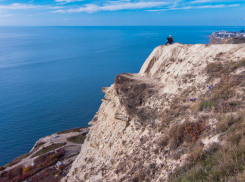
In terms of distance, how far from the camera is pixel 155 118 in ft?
39.8

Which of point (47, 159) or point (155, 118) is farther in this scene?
point (47, 159)

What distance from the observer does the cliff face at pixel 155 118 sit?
870cm

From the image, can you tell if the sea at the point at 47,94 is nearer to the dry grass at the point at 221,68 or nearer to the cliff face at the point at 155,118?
the cliff face at the point at 155,118

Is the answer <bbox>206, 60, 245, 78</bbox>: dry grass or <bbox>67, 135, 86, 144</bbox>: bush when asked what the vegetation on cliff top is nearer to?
<bbox>206, 60, 245, 78</bbox>: dry grass

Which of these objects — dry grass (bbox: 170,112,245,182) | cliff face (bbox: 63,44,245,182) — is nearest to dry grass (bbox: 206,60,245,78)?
cliff face (bbox: 63,44,245,182)

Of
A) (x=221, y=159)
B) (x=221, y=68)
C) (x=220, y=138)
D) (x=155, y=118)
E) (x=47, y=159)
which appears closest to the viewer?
(x=221, y=159)

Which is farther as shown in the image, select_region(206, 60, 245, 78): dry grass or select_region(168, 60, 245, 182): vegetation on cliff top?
select_region(206, 60, 245, 78): dry grass

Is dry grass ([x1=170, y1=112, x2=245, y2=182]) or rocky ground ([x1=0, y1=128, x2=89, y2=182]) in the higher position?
dry grass ([x1=170, y1=112, x2=245, y2=182])

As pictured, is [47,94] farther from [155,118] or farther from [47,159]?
[155,118]

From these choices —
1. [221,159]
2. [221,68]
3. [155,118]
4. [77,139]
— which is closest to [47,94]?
[77,139]

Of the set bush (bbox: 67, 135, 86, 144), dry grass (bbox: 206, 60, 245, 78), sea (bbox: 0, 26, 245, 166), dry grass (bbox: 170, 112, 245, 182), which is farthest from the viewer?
sea (bbox: 0, 26, 245, 166)

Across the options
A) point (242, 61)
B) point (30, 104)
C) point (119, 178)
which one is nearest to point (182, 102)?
point (242, 61)

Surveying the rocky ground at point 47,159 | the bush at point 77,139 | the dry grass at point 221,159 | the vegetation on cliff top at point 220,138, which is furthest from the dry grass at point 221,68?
the bush at point 77,139

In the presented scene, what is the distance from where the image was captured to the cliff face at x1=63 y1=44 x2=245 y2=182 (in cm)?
870
